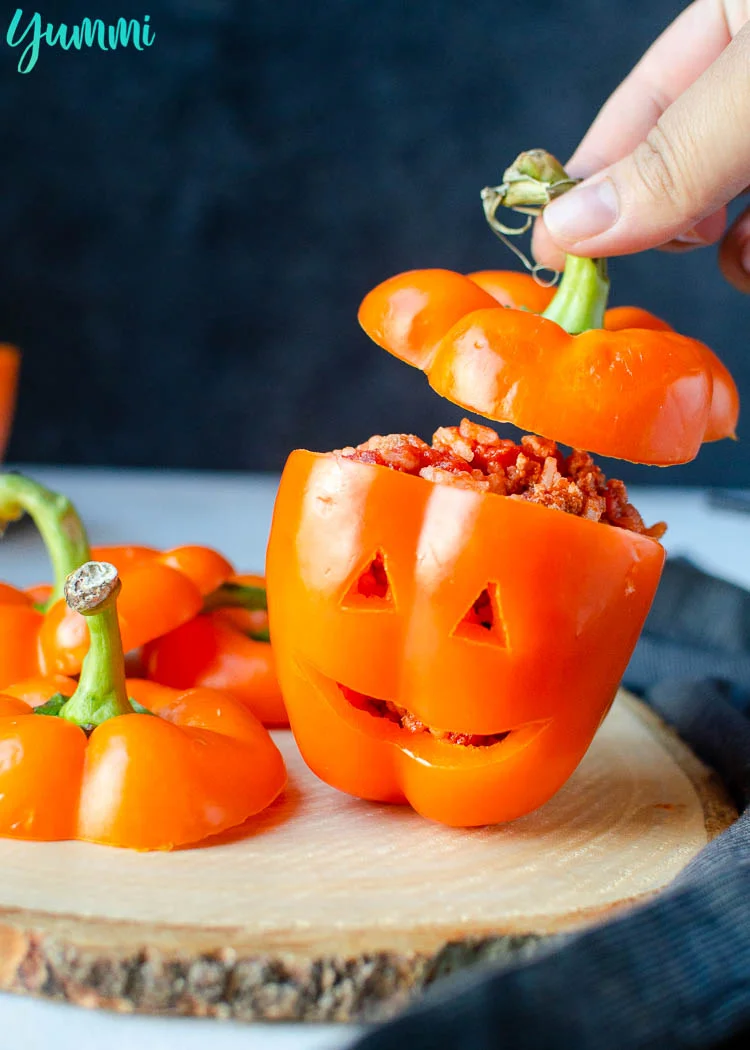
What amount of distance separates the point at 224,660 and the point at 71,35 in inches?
101

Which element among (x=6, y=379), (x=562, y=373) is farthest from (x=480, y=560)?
(x=6, y=379)

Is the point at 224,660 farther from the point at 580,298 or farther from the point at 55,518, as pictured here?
the point at 580,298

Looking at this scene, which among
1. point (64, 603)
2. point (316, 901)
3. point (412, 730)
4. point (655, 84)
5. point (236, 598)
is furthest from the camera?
point (655, 84)

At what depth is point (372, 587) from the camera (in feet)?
4.41

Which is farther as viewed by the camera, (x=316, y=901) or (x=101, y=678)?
(x=101, y=678)

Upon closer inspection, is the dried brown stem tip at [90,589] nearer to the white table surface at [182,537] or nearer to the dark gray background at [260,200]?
the white table surface at [182,537]

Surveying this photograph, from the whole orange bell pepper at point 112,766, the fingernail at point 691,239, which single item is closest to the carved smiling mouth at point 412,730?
the whole orange bell pepper at point 112,766

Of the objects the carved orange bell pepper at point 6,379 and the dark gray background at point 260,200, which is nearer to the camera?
the carved orange bell pepper at point 6,379

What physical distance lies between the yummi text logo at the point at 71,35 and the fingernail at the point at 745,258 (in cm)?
237

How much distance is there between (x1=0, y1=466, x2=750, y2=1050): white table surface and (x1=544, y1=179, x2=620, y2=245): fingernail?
910mm

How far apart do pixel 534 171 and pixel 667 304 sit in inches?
114

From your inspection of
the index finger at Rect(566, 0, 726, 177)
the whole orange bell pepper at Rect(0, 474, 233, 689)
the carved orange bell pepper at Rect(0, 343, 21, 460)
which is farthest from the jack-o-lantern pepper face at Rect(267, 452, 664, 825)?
the carved orange bell pepper at Rect(0, 343, 21, 460)

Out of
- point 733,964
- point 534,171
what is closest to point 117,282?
point 534,171

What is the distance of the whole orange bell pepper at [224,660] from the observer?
5.40 ft
